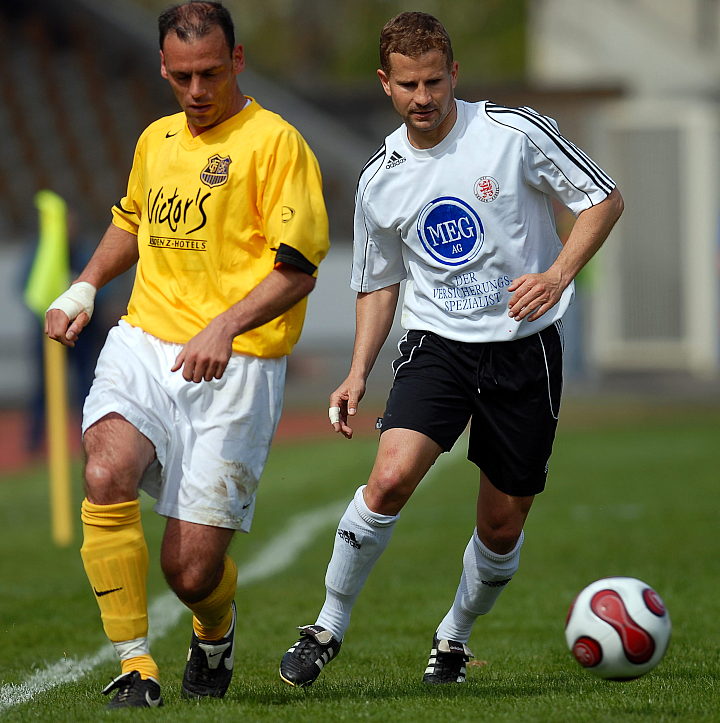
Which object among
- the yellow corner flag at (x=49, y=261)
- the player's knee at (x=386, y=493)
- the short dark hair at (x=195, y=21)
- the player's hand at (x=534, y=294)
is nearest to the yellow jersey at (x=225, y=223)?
the short dark hair at (x=195, y=21)

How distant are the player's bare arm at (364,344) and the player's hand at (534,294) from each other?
1.89ft

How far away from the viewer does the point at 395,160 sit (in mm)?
5125

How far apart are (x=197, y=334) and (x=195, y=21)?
3.45 feet

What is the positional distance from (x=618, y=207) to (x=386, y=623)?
109 inches

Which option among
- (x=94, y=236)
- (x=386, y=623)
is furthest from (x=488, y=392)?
(x=94, y=236)

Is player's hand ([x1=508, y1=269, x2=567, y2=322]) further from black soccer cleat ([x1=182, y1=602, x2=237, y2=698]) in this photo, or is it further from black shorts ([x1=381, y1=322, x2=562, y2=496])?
black soccer cleat ([x1=182, y1=602, x2=237, y2=698])

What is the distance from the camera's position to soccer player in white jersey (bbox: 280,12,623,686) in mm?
5000

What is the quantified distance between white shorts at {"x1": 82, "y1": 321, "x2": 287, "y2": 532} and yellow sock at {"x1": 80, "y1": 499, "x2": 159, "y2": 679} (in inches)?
7.8

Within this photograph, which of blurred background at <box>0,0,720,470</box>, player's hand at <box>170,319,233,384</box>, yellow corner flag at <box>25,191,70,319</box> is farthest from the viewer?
blurred background at <box>0,0,720,470</box>

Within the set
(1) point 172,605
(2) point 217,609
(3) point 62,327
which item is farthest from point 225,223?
(1) point 172,605

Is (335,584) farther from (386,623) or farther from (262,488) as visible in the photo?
(262,488)

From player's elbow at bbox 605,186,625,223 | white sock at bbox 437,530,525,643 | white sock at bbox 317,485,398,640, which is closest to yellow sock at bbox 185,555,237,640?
white sock at bbox 317,485,398,640

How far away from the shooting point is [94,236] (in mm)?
24922

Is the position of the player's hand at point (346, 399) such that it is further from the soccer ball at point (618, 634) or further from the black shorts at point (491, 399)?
the soccer ball at point (618, 634)
